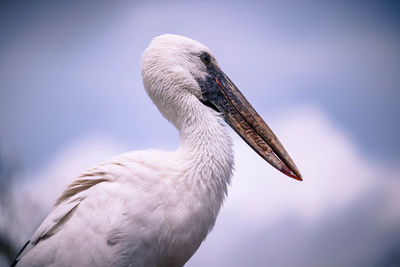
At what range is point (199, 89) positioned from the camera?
2.35 m

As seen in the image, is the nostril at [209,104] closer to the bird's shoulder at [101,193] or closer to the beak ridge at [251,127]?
the beak ridge at [251,127]

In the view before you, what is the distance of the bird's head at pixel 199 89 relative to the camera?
227cm

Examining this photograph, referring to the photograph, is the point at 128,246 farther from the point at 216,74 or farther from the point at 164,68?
the point at 216,74

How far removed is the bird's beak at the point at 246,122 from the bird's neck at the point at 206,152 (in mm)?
266

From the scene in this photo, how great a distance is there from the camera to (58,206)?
7.30ft

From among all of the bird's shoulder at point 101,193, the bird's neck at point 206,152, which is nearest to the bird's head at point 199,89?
the bird's neck at point 206,152

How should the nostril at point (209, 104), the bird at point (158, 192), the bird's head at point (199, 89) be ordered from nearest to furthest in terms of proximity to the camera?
1. the bird at point (158, 192)
2. the bird's head at point (199, 89)
3. the nostril at point (209, 104)

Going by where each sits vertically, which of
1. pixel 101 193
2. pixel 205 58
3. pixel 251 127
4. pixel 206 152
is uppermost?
pixel 205 58

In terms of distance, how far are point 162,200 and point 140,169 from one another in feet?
0.78

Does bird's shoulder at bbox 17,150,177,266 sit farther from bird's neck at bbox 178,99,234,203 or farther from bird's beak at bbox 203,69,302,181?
bird's beak at bbox 203,69,302,181

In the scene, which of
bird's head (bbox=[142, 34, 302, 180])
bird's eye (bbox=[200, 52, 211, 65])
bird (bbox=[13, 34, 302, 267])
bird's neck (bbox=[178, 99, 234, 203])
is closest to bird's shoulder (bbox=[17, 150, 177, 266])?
bird (bbox=[13, 34, 302, 267])

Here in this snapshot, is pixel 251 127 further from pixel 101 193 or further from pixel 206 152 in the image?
pixel 101 193

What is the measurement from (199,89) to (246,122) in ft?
1.41

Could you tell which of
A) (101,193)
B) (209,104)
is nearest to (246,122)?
(209,104)
